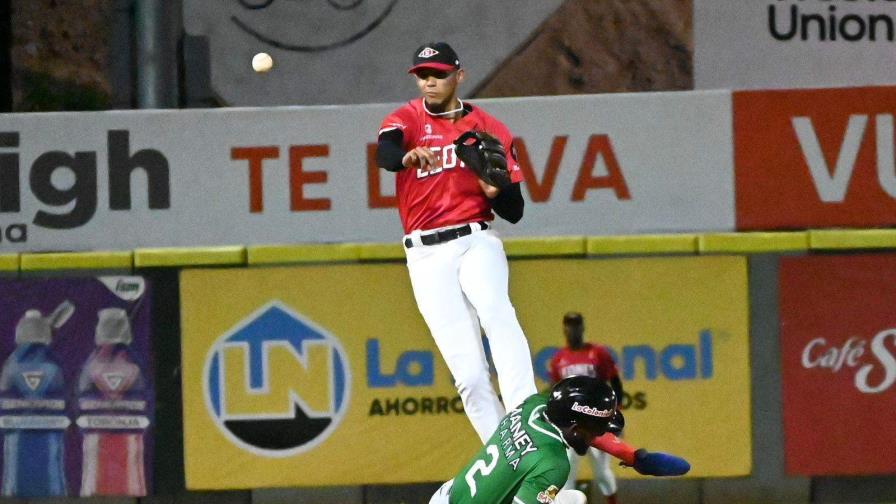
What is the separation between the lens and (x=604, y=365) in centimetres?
996

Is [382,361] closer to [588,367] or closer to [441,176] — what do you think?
[588,367]

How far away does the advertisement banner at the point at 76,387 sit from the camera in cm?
1030

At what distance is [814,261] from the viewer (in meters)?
10.1

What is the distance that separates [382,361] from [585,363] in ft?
4.16

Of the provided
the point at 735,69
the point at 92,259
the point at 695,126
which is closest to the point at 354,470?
the point at 92,259

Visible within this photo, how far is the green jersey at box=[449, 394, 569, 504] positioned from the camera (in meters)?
6.21

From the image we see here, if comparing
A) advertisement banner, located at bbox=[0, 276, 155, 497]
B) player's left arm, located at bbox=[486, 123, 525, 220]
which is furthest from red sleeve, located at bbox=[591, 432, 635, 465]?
advertisement banner, located at bbox=[0, 276, 155, 497]

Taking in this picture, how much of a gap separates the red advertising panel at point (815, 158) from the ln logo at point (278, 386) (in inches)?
105

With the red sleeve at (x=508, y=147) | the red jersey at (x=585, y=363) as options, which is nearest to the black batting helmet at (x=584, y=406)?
the red sleeve at (x=508, y=147)

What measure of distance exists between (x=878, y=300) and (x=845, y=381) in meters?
0.53

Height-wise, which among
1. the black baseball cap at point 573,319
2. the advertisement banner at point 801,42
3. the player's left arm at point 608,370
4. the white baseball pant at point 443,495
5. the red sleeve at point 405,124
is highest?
the advertisement banner at point 801,42

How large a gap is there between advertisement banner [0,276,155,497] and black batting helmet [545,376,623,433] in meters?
4.59

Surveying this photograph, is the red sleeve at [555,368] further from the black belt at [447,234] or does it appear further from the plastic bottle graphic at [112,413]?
the black belt at [447,234]

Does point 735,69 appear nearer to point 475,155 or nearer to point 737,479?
point 737,479
